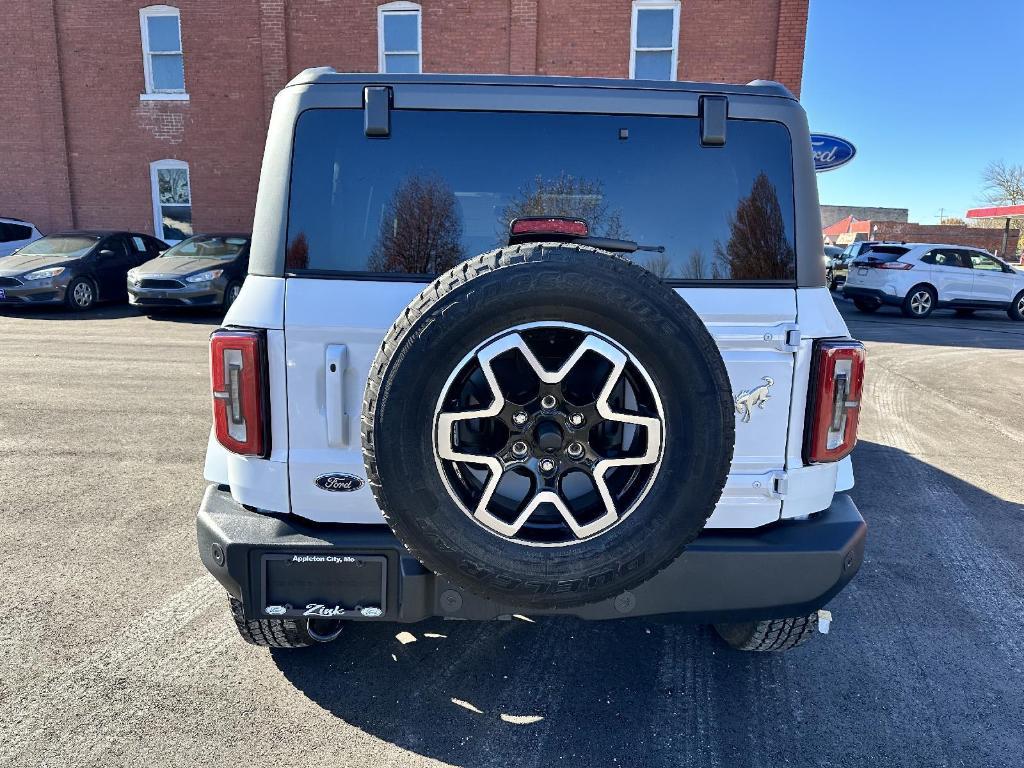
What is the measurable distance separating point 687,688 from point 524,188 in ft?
6.57

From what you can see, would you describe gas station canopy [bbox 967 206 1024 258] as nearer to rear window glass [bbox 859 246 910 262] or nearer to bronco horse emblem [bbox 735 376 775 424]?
rear window glass [bbox 859 246 910 262]

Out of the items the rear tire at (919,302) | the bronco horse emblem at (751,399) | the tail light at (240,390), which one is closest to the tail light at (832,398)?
the bronco horse emblem at (751,399)

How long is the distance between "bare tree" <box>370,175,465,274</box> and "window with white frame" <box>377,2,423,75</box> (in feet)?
48.1

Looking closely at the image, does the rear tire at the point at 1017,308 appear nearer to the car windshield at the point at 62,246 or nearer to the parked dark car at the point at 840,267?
the parked dark car at the point at 840,267

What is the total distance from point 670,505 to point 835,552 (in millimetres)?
712

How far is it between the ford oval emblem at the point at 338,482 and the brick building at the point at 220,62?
14.3 metres

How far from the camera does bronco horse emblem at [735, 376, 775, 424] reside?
84.8 inches

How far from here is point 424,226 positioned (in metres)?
2.19

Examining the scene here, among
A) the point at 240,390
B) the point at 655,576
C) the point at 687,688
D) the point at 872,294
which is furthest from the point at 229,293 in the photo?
the point at 872,294

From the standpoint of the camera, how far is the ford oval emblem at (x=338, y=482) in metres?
2.17

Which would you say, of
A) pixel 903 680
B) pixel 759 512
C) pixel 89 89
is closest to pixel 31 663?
pixel 759 512

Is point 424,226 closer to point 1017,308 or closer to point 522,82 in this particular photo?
point 522,82

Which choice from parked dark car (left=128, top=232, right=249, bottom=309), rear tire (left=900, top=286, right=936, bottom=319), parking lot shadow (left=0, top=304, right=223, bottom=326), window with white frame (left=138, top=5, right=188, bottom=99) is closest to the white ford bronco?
parked dark car (left=128, top=232, right=249, bottom=309)

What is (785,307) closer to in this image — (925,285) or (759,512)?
(759,512)
